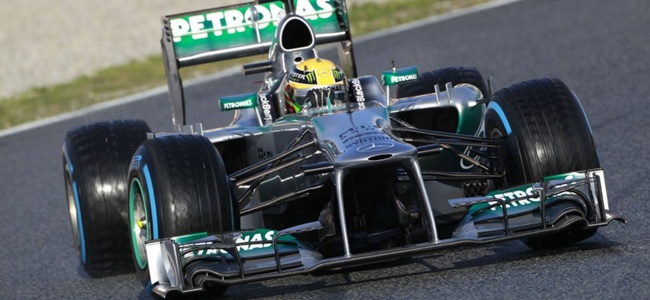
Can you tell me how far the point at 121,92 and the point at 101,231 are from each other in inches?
393

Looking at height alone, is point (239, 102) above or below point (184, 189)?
above

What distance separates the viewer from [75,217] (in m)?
9.16

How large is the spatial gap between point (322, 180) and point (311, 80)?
1.08m

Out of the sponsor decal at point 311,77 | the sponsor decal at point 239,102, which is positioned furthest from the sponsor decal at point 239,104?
the sponsor decal at point 311,77

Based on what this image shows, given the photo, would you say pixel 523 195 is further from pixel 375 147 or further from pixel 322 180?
pixel 322 180

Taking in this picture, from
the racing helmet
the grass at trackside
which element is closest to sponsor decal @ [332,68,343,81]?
the racing helmet

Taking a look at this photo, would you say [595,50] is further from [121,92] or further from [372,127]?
[372,127]

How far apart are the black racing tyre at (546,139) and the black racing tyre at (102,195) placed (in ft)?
8.08

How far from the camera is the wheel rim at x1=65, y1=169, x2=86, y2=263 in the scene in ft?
27.2

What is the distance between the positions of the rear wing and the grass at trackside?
26.0ft

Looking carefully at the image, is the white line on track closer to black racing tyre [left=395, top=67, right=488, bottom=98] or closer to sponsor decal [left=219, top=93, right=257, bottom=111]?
black racing tyre [left=395, top=67, right=488, bottom=98]

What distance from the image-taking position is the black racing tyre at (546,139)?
716 cm

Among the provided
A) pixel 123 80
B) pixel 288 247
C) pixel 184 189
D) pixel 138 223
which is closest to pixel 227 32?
pixel 138 223

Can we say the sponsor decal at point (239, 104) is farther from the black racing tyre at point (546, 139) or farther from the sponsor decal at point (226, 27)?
the black racing tyre at point (546, 139)
